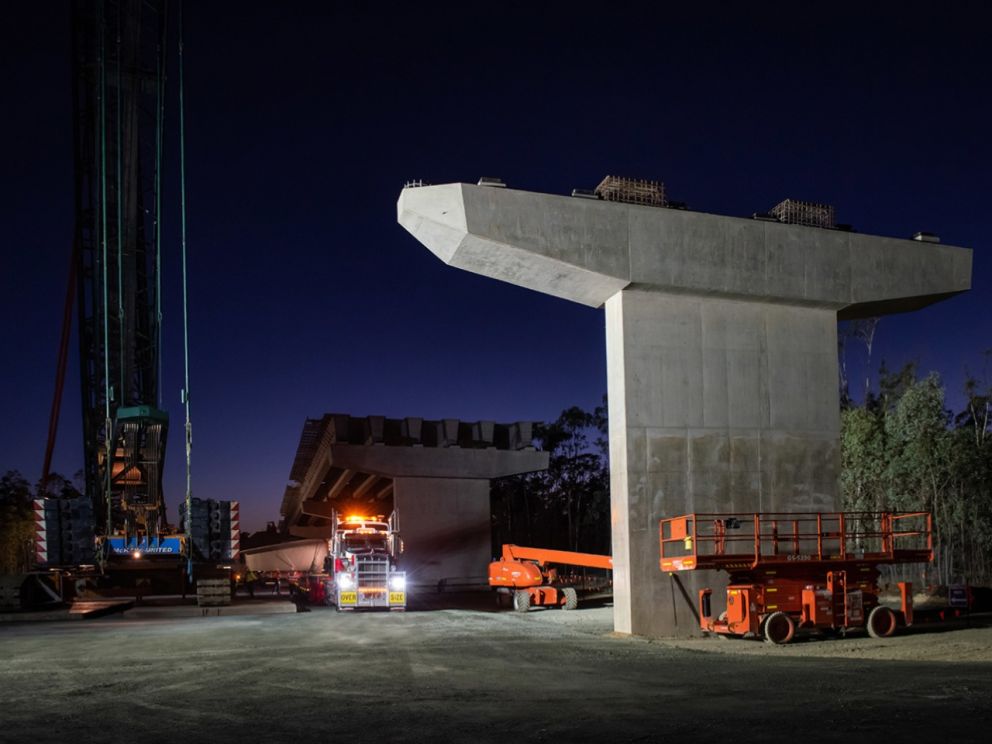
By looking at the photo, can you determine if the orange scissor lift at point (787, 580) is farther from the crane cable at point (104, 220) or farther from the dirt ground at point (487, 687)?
the crane cable at point (104, 220)

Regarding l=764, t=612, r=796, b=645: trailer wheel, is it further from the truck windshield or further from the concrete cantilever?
the truck windshield

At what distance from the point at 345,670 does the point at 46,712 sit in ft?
15.1

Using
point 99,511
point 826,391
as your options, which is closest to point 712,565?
point 826,391

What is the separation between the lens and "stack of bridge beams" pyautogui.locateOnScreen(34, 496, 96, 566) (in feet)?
83.3

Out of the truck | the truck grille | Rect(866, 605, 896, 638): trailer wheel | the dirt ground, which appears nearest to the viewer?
the dirt ground

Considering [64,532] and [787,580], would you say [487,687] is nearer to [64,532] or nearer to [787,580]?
[787,580]

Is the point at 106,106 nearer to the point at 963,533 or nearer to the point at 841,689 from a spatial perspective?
the point at 841,689

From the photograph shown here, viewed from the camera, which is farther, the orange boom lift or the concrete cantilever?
the orange boom lift

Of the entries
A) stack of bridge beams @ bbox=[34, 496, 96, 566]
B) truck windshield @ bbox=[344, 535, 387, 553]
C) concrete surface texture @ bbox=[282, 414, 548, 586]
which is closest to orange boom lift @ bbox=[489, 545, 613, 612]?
truck windshield @ bbox=[344, 535, 387, 553]

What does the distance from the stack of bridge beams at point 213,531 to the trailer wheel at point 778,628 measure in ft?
49.8

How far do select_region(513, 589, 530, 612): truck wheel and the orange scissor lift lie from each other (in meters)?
10.8

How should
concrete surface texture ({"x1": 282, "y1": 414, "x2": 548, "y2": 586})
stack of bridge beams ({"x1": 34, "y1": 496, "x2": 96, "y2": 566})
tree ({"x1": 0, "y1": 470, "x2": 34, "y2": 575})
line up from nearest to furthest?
1. stack of bridge beams ({"x1": 34, "y1": 496, "x2": 96, "y2": 566})
2. concrete surface texture ({"x1": 282, "y1": 414, "x2": 548, "y2": 586})
3. tree ({"x1": 0, "y1": 470, "x2": 34, "y2": 575})

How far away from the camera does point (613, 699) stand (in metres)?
11.3

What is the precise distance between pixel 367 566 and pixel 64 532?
866 centimetres
